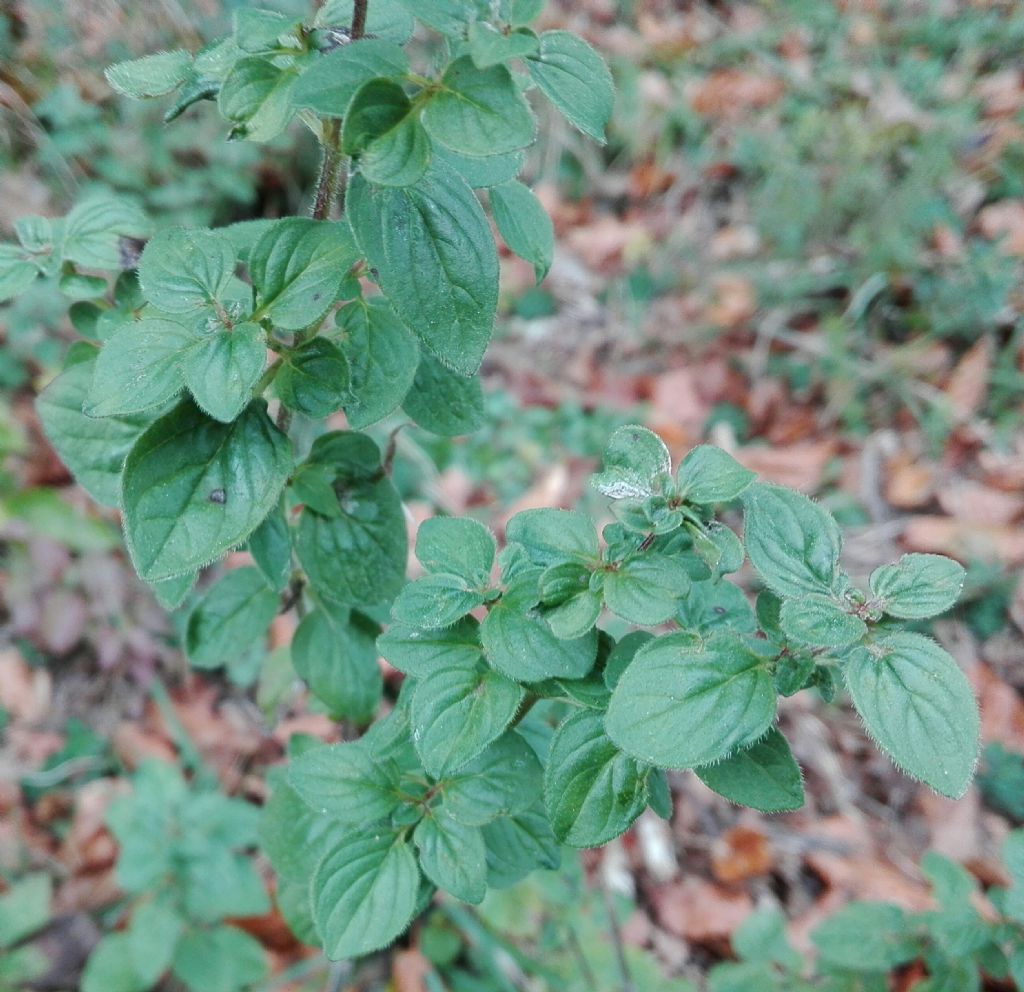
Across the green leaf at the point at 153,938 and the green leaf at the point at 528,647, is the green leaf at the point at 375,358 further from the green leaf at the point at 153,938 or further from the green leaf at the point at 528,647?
the green leaf at the point at 153,938

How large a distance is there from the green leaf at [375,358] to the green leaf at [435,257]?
10 centimetres

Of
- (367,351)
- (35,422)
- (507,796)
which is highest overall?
(367,351)

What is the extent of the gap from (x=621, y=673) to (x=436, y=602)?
0.19m

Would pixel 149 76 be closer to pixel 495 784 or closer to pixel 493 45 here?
pixel 493 45

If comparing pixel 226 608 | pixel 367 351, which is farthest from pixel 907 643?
pixel 226 608

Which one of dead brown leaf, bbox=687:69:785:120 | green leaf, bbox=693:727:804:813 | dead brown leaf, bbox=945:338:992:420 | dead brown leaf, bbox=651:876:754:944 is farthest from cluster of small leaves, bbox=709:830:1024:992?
dead brown leaf, bbox=687:69:785:120

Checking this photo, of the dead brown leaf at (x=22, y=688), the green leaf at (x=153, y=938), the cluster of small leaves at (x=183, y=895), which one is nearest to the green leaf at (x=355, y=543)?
the cluster of small leaves at (x=183, y=895)

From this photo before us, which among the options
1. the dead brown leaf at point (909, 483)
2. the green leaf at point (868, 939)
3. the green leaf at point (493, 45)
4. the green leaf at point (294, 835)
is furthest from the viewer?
the dead brown leaf at point (909, 483)

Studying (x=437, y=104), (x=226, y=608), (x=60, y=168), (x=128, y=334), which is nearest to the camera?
(x=437, y=104)

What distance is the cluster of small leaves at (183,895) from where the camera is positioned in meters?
1.55

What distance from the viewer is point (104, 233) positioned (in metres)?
1.00

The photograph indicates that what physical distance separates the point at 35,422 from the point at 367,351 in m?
1.83

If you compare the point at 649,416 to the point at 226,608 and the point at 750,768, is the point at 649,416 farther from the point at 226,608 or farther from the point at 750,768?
the point at 750,768

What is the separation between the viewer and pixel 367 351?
87 centimetres
